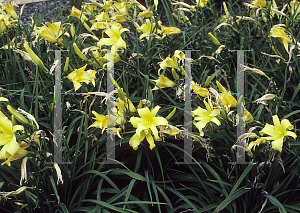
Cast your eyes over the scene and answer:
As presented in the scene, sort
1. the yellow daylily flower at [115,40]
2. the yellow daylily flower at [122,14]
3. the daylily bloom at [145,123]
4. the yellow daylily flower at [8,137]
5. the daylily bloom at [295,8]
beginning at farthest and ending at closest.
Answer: the daylily bloom at [295,8] < the yellow daylily flower at [122,14] < the yellow daylily flower at [115,40] < the daylily bloom at [145,123] < the yellow daylily flower at [8,137]

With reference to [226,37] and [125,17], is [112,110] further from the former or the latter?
[226,37]

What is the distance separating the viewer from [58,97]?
1567 mm

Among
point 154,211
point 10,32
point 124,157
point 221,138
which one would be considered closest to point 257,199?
point 221,138

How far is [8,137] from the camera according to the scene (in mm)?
1158

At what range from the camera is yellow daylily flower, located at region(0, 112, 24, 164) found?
1089mm

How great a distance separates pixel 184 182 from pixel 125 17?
1124 millimetres

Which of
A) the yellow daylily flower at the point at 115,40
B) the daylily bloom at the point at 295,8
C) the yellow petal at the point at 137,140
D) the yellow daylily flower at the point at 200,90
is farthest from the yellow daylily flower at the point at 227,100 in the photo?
the daylily bloom at the point at 295,8

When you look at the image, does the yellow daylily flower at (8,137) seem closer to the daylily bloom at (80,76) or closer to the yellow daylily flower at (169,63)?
the daylily bloom at (80,76)

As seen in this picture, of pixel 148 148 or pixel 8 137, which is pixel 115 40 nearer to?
pixel 148 148

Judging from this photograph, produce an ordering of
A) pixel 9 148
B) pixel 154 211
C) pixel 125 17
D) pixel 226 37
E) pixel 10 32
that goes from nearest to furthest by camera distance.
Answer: pixel 9 148 → pixel 154 211 → pixel 125 17 → pixel 226 37 → pixel 10 32

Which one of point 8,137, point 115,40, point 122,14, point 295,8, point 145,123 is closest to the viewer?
point 8,137

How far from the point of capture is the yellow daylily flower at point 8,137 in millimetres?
1089

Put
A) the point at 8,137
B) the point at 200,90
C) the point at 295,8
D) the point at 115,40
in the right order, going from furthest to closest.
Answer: the point at 295,8 → the point at 115,40 → the point at 200,90 → the point at 8,137

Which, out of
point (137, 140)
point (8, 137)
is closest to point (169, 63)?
point (137, 140)
